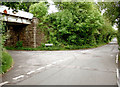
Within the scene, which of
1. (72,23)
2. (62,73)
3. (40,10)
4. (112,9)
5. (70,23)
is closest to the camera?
(62,73)

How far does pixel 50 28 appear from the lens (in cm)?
2628

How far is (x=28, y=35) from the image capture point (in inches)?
983

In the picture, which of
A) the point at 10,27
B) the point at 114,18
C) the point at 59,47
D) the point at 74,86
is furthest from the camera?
the point at 10,27

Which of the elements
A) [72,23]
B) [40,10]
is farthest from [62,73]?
[40,10]

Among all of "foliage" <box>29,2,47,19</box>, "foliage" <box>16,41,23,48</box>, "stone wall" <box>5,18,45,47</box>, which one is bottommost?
"foliage" <box>16,41,23,48</box>

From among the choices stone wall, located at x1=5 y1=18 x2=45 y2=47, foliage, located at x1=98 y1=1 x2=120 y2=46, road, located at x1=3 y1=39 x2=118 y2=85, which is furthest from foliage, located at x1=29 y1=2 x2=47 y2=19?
road, located at x1=3 y1=39 x2=118 y2=85

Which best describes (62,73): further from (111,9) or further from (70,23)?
(70,23)

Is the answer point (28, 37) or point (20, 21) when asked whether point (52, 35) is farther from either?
point (20, 21)

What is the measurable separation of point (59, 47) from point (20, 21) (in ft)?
27.0

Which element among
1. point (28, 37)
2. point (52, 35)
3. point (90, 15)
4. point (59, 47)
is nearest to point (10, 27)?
point (28, 37)

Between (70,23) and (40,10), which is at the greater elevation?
(40,10)

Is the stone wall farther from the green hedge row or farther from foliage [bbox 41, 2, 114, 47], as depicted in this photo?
foliage [bbox 41, 2, 114, 47]

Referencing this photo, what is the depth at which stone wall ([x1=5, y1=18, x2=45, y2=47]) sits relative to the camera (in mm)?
24609

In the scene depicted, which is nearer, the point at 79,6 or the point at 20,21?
the point at 20,21
